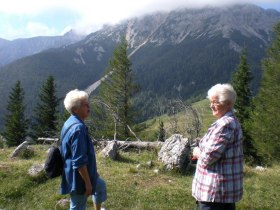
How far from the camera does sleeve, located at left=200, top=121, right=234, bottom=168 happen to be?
5508 mm

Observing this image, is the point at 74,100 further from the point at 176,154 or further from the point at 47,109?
the point at 47,109

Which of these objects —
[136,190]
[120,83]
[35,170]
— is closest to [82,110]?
[136,190]

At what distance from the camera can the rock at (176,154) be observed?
13.2 m

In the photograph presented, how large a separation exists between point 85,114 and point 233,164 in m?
2.50

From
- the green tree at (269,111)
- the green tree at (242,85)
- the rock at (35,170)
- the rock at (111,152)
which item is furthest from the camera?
the green tree at (242,85)

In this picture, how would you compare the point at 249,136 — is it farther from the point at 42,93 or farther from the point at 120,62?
the point at 42,93

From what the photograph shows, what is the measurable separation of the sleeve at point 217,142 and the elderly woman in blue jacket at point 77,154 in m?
1.94

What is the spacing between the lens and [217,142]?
5.52 m

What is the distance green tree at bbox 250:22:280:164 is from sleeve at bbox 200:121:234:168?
29376 millimetres

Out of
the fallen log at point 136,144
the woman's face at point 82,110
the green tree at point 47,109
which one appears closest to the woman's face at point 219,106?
the woman's face at point 82,110

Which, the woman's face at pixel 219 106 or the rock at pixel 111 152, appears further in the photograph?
the rock at pixel 111 152

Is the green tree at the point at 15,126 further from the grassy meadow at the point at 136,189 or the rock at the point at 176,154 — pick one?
the grassy meadow at the point at 136,189

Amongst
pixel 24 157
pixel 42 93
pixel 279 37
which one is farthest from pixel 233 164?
pixel 42 93

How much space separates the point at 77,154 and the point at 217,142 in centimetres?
219
